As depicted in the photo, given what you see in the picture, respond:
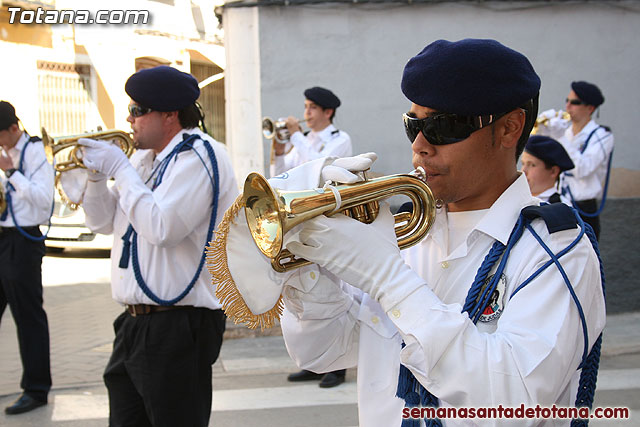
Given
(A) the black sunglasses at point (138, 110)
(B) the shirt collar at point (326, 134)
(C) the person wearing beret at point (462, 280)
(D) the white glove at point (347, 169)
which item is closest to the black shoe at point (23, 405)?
(A) the black sunglasses at point (138, 110)

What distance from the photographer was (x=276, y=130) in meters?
6.65

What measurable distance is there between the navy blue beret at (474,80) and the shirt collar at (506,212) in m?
0.24

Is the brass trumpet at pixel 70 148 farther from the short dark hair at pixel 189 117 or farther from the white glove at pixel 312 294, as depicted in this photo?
the white glove at pixel 312 294

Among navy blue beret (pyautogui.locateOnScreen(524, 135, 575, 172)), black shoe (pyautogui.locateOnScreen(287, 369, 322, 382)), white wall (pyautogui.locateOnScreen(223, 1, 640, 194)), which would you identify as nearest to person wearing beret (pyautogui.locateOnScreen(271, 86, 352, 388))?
white wall (pyautogui.locateOnScreen(223, 1, 640, 194))

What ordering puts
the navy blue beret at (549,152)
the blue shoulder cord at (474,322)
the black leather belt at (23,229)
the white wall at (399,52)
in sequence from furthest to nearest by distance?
1. the white wall at (399,52)
2. the black leather belt at (23,229)
3. the navy blue beret at (549,152)
4. the blue shoulder cord at (474,322)

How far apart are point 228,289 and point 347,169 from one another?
448 millimetres

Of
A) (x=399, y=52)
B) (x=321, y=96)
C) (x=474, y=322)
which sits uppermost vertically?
(x=399, y=52)

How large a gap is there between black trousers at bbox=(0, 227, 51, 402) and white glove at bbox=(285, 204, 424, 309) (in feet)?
13.1

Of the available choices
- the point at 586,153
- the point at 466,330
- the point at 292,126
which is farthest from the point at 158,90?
the point at 586,153

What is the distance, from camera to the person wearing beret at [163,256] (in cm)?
316

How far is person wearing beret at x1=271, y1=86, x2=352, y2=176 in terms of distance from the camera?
6484 mm

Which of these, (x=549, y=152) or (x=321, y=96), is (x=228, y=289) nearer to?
(x=549, y=152)

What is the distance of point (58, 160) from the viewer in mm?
4219

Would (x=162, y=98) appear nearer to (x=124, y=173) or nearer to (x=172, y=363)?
(x=124, y=173)
